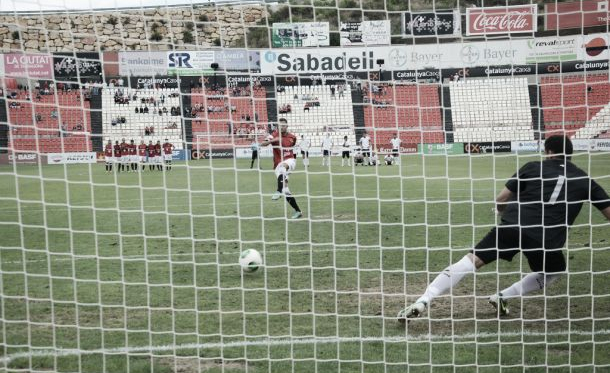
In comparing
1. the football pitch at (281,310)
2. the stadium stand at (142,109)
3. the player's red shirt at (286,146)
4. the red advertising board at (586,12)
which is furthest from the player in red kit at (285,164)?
the red advertising board at (586,12)

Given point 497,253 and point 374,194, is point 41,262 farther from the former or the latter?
point 374,194

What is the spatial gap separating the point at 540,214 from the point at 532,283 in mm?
796

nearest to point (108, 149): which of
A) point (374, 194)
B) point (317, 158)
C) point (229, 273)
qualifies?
point (374, 194)

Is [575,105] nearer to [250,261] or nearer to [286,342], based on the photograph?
A: [250,261]

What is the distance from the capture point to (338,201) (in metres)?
15.2

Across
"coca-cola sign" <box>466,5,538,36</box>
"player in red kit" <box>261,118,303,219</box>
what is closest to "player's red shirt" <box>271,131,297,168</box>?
"player in red kit" <box>261,118,303,219</box>

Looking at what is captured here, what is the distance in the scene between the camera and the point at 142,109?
919 centimetres

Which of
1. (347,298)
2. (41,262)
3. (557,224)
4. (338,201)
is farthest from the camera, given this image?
(338,201)

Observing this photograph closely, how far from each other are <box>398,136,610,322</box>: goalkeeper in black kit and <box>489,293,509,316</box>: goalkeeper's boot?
0.48 metres

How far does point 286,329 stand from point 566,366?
2399 millimetres

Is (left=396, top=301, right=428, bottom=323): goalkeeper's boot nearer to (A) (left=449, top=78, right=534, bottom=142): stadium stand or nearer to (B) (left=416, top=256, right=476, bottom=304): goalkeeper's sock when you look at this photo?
(B) (left=416, top=256, right=476, bottom=304): goalkeeper's sock

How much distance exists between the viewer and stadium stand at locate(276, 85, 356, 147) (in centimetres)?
1348

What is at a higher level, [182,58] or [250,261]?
[182,58]

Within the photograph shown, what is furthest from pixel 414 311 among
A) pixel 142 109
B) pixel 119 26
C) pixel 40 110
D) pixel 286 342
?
pixel 40 110
